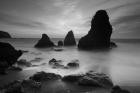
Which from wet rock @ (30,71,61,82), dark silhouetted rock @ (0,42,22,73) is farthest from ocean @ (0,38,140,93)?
dark silhouetted rock @ (0,42,22,73)

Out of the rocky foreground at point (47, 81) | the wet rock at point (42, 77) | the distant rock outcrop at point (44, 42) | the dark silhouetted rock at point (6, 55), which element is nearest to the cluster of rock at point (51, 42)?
the distant rock outcrop at point (44, 42)

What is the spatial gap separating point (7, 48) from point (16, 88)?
31.1 feet

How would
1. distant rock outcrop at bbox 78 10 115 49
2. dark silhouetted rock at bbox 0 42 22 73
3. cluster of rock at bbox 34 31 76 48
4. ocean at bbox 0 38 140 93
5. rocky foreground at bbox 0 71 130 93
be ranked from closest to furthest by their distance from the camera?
1. rocky foreground at bbox 0 71 130 93
2. ocean at bbox 0 38 140 93
3. dark silhouetted rock at bbox 0 42 22 73
4. distant rock outcrop at bbox 78 10 115 49
5. cluster of rock at bbox 34 31 76 48

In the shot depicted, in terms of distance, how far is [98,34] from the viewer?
71938 mm

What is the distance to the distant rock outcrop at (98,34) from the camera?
7094 cm

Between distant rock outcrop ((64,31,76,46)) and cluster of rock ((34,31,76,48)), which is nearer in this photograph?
cluster of rock ((34,31,76,48))

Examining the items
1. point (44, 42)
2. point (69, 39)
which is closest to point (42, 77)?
point (44, 42)

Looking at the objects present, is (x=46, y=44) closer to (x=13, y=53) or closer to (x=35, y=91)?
(x=13, y=53)

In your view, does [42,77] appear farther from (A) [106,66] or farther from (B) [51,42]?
(B) [51,42]

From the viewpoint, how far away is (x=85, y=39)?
7162 centimetres

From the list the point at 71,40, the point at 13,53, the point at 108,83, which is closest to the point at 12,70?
the point at 13,53

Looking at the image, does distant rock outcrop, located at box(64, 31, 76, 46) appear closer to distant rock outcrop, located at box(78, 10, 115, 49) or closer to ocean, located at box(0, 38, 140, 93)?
distant rock outcrop, located at box(78, 10, 115, 49)

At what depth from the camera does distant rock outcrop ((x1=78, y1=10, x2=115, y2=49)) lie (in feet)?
233

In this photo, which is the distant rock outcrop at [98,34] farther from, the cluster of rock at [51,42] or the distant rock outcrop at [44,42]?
the distant rock outcrop at [44,42]
